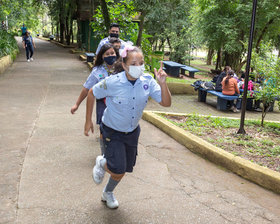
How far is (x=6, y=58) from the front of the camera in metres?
14.1

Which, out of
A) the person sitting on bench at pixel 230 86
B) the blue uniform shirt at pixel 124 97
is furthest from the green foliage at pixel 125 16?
the blue uniform shirt at pixel 124 97

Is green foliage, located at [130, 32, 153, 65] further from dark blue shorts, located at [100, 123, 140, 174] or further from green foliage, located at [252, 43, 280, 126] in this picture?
dark blue shorts, located at [100, 123, 140, 174]

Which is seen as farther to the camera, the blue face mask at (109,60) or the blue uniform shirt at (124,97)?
the blue face mask at (109,60)

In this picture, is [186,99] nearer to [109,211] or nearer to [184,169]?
[184,169]

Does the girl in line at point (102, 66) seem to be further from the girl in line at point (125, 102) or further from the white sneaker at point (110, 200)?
the girl in line at point (125, 102)

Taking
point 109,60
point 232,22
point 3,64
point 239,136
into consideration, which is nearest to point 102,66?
point 109,60

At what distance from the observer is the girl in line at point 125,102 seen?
2.96 metres

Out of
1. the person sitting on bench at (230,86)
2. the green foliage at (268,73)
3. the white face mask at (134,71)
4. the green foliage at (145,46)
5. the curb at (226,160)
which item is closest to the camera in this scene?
the white face mask at (134,71)

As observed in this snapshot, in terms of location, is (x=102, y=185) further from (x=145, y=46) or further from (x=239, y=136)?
(x=145, y=46)

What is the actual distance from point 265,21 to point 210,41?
137 inches

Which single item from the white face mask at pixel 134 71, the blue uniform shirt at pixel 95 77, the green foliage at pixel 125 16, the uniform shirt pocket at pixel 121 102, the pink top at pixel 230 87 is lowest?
the pink top at pixel 230 87

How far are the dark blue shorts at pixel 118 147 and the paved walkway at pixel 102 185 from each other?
1.77 feet

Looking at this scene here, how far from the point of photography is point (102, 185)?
3891 mm

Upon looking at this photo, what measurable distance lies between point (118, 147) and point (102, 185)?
3.30 feet
